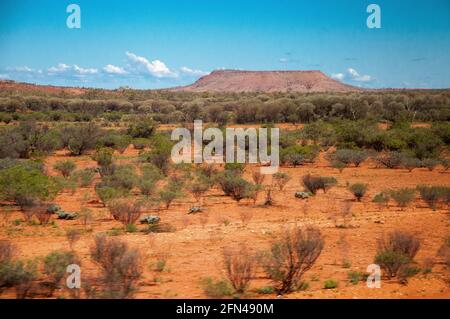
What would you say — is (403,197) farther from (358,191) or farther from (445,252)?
(445,252)

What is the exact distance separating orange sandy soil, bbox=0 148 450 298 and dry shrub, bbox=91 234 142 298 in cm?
40

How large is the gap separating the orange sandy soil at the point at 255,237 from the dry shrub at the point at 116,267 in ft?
1.30

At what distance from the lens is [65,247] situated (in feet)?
41.8

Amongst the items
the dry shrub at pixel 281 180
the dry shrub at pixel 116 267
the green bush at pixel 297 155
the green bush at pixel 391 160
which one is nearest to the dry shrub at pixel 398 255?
the dry shrub at pixel 116 267

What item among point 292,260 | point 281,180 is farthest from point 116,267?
point 281,180

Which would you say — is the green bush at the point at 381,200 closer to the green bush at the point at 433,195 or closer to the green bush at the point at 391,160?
the green bush at the point at 433,195

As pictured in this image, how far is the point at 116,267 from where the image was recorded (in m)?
9.43

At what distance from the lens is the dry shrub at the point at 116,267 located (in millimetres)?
8547

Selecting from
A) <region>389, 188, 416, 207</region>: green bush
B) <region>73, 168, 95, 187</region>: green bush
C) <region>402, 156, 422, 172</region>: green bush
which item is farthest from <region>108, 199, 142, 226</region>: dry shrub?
<region>402, 156, 422, 172</region>: green bush

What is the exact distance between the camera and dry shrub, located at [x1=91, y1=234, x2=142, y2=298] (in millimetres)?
8547

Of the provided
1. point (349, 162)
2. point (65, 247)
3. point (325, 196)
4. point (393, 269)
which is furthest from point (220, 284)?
point (349, 162)

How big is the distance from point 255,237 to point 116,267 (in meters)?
5.35

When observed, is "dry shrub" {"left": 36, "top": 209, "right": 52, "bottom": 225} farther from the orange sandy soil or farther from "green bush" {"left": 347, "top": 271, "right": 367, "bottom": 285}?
"green bush" {"left": 347, "top": 271, "right": 367, "bottom": 285}

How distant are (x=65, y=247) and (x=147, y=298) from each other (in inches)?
183
